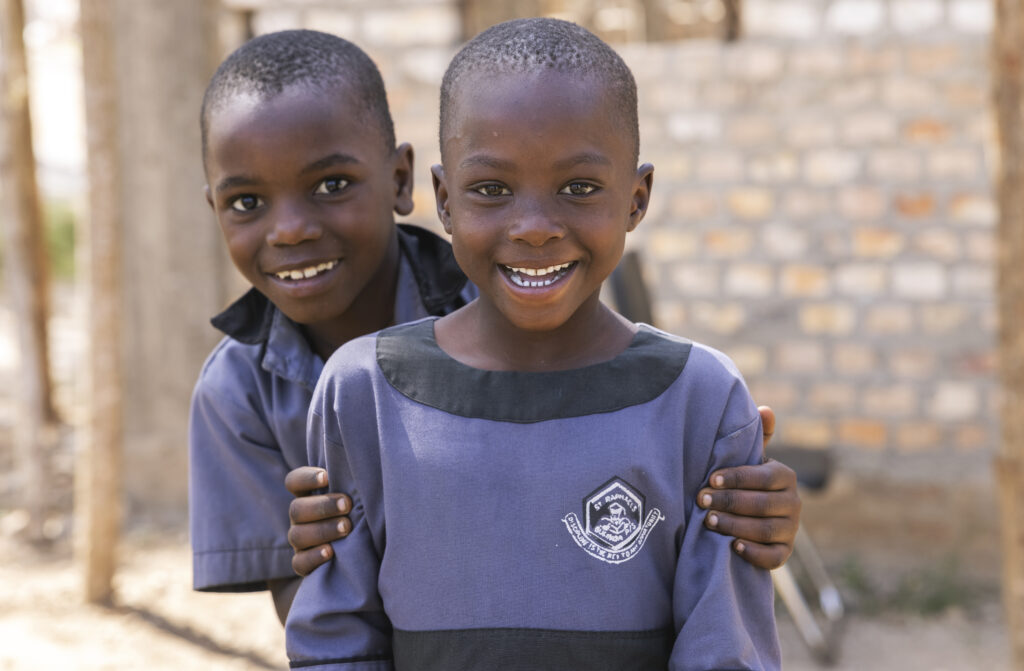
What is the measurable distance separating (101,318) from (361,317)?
245 centimetres

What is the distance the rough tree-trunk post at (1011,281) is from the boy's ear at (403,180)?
158 cm

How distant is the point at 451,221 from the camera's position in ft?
4.58

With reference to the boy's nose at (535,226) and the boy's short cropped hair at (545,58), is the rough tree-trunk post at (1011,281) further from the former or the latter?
the boy's nose at (535,226)

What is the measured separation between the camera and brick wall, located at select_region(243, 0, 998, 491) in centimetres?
404

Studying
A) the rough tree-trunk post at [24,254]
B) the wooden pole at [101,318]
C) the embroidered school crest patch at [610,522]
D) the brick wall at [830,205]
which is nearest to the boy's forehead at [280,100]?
the embroidered school crest patch at [610,522]

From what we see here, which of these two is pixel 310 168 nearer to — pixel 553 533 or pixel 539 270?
pixel 539 270

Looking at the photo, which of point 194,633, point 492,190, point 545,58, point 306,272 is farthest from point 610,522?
point 194,633

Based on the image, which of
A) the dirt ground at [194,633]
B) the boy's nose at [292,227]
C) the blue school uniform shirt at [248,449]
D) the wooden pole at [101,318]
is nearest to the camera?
the boy's nose at [292,227]

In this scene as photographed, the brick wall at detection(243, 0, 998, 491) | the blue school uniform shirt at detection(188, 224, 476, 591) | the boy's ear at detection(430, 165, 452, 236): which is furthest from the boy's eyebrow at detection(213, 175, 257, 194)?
the brick wall at detection(243, 0, 998, 491)

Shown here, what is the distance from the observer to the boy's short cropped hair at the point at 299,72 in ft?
5.65

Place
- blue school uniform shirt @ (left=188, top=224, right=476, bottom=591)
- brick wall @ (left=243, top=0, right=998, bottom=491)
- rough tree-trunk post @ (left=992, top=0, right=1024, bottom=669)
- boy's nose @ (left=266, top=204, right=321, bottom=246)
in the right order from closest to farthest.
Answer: boy's nose @ (left=266, top=204, right=321, bottom=246), blue school uniform shirt @ (left=188, top=224, right=476, bottom=591), rough tree-trunk post @ (left=992, top=0, right=1024, bottom=669), brick wall @ (left=243, top=0, right=998, bottom=491)

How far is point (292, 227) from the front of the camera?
5.48 ft

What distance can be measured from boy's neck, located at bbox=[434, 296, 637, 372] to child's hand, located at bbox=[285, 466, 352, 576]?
9.7 inches

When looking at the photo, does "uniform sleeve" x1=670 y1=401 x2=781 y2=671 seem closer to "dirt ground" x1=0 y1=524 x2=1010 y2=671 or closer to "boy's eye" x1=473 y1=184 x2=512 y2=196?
"boy's eye" x1=473 y1=184 x2=512 y2=196
